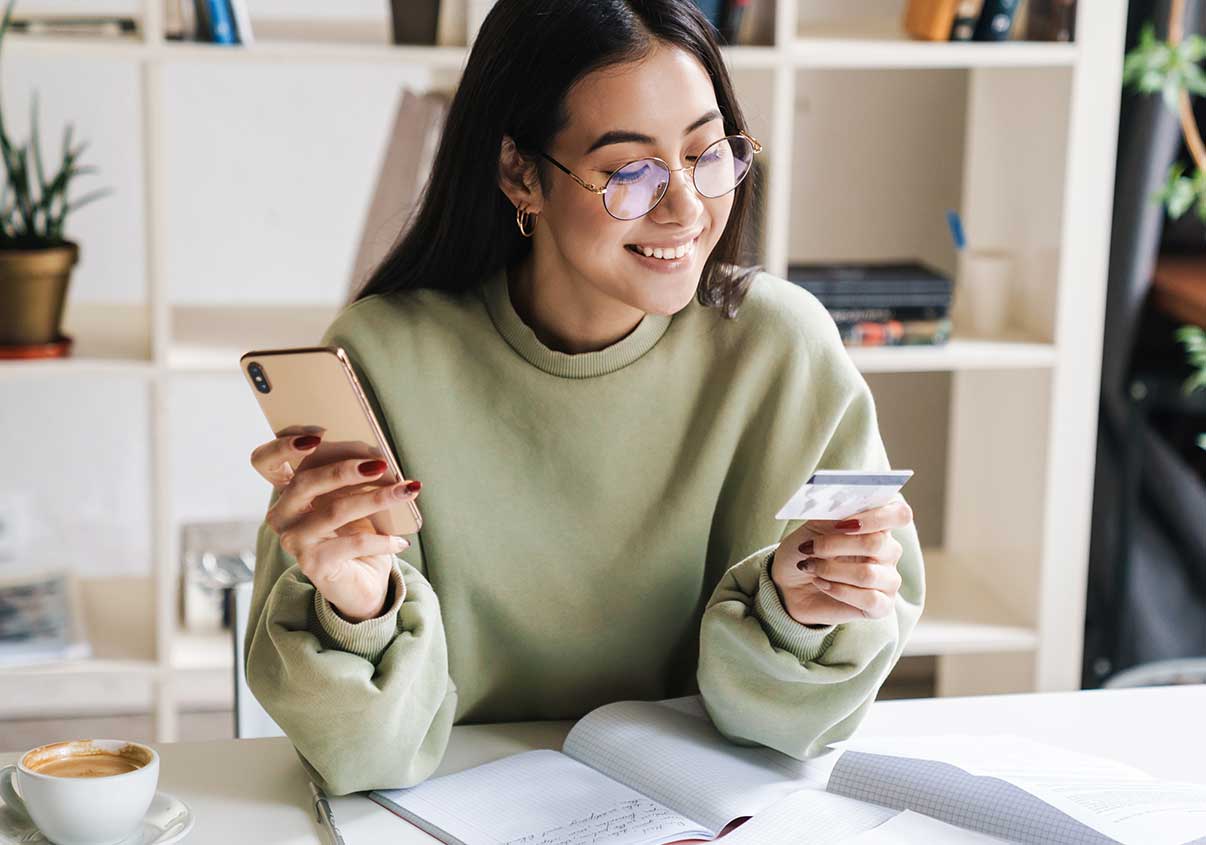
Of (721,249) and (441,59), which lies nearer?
(721,249)

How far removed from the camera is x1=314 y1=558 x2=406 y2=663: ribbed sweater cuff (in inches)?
45.2

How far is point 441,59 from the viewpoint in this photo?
2.17m

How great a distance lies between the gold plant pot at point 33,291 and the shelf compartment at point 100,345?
47 mm

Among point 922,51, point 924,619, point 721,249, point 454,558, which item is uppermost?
point 922,51

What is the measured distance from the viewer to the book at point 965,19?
2.30 metres

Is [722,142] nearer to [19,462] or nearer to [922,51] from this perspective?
[922,51]

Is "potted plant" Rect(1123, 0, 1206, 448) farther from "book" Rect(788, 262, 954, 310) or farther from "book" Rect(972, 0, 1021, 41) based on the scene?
"book" Rect(788, 262, 954, 310)

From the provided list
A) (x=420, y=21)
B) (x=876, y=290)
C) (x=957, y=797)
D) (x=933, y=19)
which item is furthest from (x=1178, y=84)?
(x=957, y=797)

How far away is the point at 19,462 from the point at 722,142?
2031 millimetres

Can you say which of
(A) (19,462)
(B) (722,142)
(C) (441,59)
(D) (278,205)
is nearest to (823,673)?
(B) (722,142)

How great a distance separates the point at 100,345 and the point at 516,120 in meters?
1.27

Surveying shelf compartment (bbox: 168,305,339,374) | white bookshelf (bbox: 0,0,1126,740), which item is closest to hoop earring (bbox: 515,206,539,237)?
white bookshelf (bbox: 0,0,1126,740)

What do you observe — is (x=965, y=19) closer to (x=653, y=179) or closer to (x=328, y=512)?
(x=653, y=179)

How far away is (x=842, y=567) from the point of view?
1.15 meters
